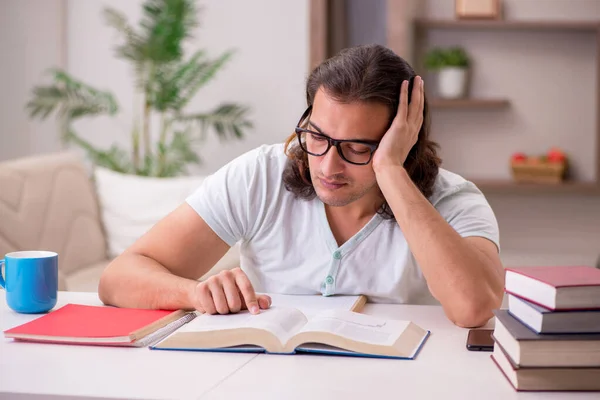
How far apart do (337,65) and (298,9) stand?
2.74 m

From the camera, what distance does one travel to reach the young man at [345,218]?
5.19 ft

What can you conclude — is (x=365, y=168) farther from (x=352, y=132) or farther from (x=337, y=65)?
(x=337, y=65)

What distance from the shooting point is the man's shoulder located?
183cm

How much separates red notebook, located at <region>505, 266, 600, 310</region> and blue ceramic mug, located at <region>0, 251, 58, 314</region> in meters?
0.85

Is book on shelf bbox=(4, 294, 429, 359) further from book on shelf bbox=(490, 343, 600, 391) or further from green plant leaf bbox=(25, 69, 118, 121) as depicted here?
green plant leaf bbox=(25, 69, 118, 121)

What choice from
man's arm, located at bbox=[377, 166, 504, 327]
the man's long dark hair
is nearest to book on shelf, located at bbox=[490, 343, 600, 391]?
man's arm, located at bbox=[377, 166, 504, 327]

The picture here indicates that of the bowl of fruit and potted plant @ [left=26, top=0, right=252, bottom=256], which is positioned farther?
potted plant @ [left=26, top=0, right=252, bottom=256]

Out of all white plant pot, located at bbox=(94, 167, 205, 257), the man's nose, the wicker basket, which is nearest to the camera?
the man's nose

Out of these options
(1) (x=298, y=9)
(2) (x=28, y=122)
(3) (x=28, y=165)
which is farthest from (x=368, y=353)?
(2) (x=28, y=122)

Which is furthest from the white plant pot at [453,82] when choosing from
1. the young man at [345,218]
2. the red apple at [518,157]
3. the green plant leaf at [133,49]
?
the young man at [345,218]

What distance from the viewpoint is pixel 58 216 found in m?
3.16

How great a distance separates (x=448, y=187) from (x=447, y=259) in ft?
1.08

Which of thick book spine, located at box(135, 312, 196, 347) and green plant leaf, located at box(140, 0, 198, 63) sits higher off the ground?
green plant leaf, located at box(140, 0, 198, 63)

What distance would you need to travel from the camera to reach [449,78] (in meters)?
3.63
